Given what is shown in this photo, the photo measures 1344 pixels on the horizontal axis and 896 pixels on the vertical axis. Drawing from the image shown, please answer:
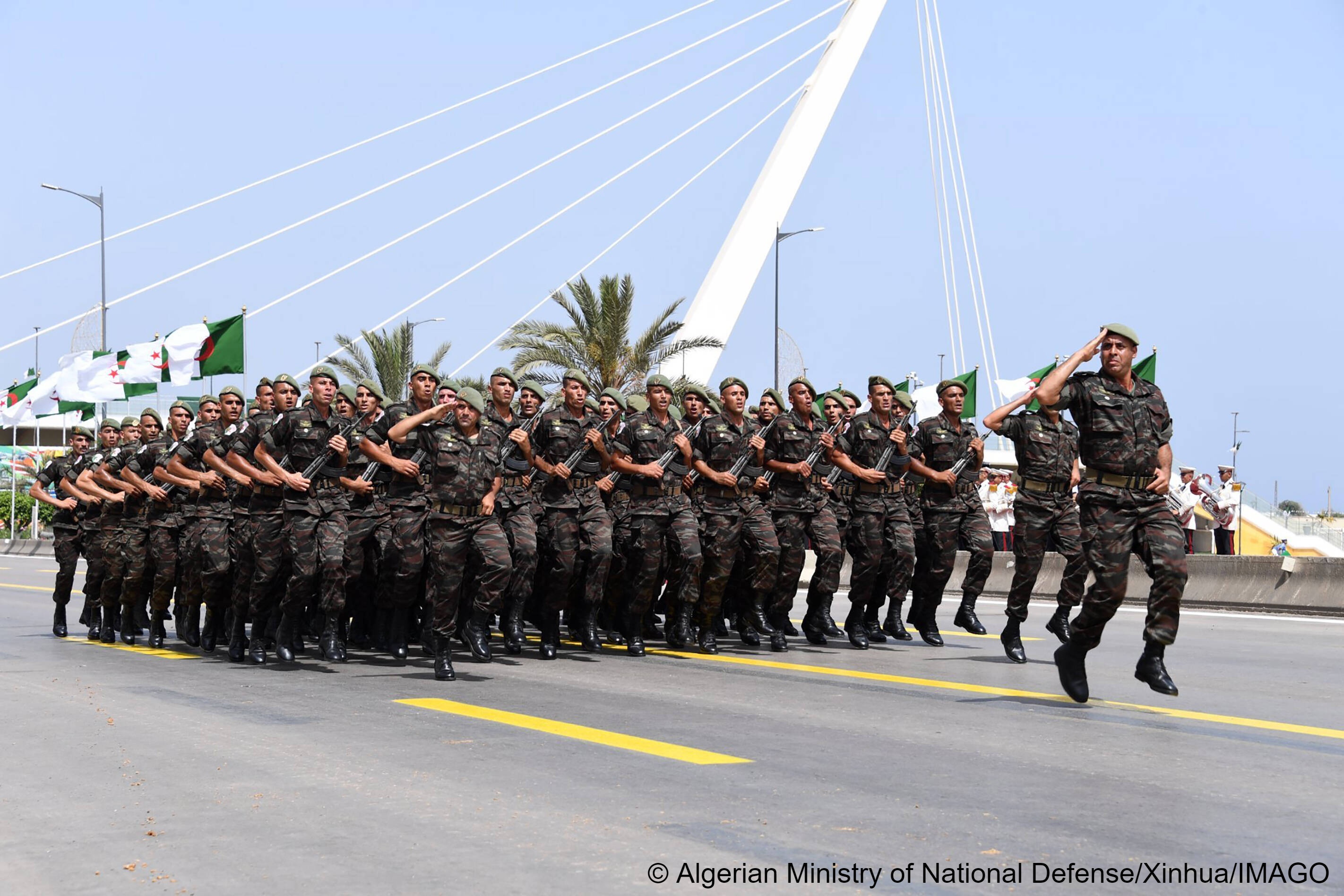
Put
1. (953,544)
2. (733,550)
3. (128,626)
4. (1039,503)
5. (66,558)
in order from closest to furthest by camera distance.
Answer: (1039,503) < (733,550) < (953,544) < (128,626) < (66,558)

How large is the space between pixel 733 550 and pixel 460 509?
2679mm

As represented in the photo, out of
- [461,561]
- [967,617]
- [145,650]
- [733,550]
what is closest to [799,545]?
[733,550]

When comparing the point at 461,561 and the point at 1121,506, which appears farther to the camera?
the point at 461,561

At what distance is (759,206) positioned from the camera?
45.7 m

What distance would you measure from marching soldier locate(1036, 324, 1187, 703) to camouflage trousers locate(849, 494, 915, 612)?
4020mm

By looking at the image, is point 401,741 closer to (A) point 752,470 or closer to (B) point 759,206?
(A) point 752,470

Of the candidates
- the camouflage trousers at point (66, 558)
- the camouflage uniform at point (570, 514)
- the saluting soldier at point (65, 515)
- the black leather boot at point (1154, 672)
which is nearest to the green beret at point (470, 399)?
the camouflage uniform at point (570, 514)

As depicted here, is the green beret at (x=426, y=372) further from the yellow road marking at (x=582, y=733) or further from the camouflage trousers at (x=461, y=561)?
the yellow road marking at (x=582, y=733)

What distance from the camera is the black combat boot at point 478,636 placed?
36.3 ft

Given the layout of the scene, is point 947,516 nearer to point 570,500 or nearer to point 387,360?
point 570,500

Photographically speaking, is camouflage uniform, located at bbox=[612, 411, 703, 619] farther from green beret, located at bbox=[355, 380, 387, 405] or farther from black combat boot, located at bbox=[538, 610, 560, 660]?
green beret, located at bbox=[355, 380, 387, 405]

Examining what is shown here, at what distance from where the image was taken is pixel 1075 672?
28.5 ft

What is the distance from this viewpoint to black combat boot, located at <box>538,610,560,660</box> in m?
11.7

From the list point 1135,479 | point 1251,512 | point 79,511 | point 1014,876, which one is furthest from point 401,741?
point 1251,512
